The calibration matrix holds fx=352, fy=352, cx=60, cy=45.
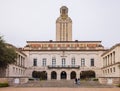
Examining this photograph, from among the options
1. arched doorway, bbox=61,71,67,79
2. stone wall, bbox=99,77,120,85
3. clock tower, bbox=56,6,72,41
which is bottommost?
stone wall, bbox=99,77,120,85

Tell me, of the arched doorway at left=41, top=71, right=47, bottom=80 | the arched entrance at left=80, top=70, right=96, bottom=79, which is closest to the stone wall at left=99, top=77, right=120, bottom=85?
the arched entrance at left=80, top=70, right=96, bottom=79

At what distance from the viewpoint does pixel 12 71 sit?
76125 mm

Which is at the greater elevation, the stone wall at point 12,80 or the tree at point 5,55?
the tree at point 5,55

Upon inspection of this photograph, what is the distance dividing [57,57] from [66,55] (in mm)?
2567

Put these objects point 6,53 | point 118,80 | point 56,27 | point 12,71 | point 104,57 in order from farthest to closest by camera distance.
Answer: point 56,27 < point 104,57 < point 12,71 < point 6,53 < point 118,80

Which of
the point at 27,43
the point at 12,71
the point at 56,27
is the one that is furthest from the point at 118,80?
the point at 56,27

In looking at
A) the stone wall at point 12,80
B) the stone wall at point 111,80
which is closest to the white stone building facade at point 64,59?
the stone wall at point 111,80

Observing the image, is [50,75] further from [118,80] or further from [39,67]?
[118,80]

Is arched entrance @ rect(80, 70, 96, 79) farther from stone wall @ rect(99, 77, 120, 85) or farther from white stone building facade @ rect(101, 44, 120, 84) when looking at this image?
stone wall @ rect(99, 77, 120, 85)

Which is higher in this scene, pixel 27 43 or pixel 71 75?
pixel 27 43

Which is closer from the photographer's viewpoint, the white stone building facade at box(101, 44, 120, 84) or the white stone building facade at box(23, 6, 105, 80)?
the white stone building facade at box(101, 44, 120, 84)

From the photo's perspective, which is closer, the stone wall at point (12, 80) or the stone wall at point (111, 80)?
the stone wall at point (12, 80)

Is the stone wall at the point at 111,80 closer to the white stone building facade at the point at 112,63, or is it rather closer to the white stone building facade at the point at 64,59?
the white stone building facade at the point at 112,63

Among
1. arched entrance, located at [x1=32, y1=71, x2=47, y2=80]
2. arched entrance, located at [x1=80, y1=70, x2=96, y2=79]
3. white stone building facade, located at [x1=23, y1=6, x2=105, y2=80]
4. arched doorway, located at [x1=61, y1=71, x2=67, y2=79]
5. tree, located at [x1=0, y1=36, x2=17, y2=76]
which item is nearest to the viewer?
tree, located at [x1=0, y1=36, x2=17, y2=76]
